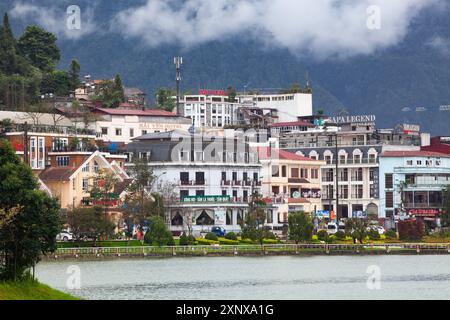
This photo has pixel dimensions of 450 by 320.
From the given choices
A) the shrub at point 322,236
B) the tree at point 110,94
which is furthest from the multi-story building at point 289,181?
the tree at point 110,94

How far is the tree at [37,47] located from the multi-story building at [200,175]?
44657 millimetres

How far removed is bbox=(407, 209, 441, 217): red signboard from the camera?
15412 cm

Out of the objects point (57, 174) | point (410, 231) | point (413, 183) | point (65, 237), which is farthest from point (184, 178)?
point (413, 183)

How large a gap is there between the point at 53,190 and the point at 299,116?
72307 mm

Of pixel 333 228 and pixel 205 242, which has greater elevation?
pixel 333 228

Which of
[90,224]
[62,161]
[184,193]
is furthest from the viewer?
[184,193]

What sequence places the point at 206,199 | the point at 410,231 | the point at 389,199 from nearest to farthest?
the point at 410,231
the point at 206,199
the point at 389,199

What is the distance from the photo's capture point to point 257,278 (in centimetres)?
8775

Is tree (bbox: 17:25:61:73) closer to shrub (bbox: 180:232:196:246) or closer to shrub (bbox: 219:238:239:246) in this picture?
shrub (bbox: 219:238:239:246)

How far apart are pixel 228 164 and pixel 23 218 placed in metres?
70.3

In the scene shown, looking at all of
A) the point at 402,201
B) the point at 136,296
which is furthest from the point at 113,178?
the point at 136,296

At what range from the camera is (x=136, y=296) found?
75.9m

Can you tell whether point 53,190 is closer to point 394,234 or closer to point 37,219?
point 394,234

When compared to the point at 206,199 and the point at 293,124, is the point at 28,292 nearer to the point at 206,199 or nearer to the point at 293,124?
the point at 206,199
